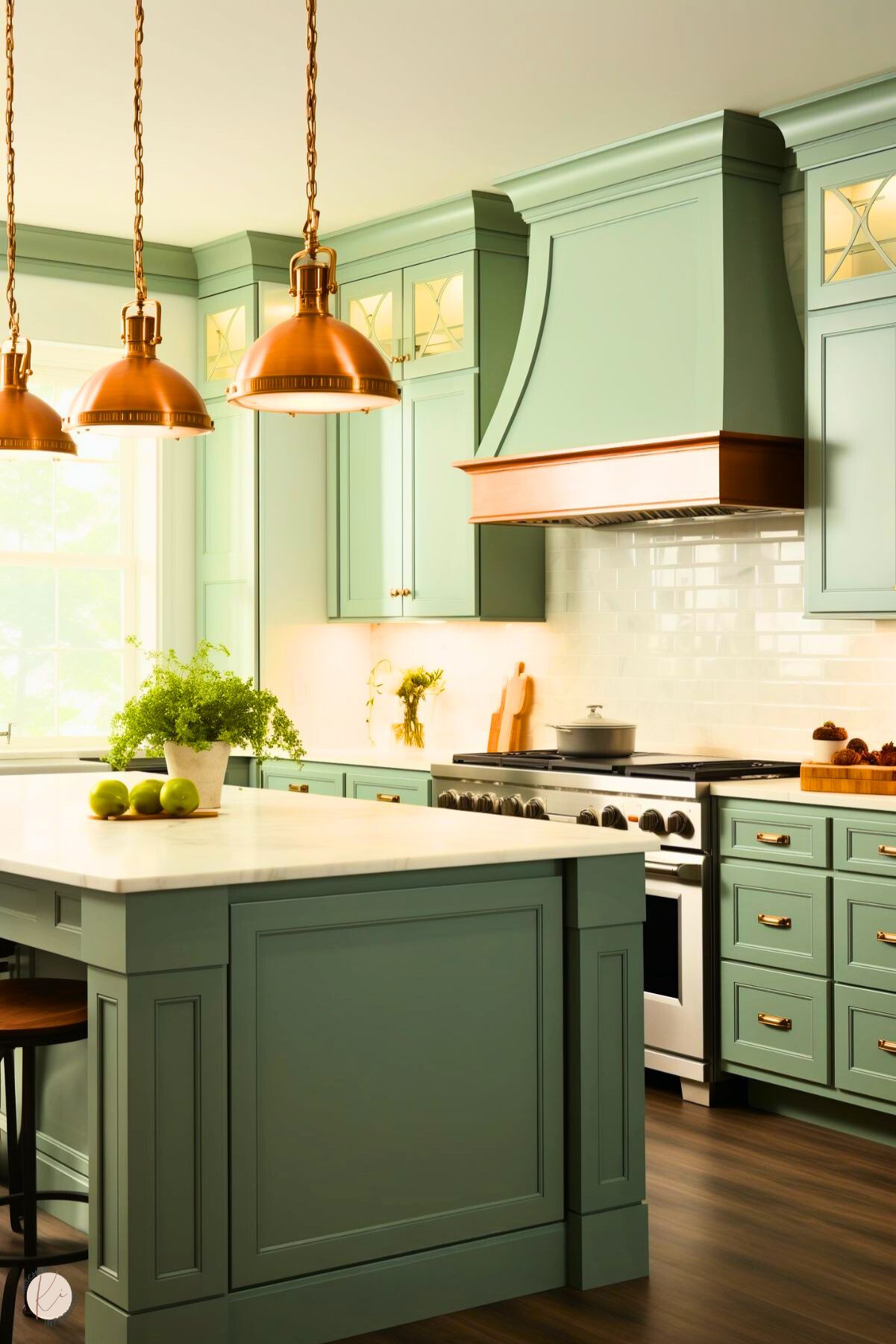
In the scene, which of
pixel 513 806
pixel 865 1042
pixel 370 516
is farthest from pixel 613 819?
pixel 370 516

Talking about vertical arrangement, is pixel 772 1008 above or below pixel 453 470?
below

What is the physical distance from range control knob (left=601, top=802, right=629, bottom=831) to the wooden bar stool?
202 cm

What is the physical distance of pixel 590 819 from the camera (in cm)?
510

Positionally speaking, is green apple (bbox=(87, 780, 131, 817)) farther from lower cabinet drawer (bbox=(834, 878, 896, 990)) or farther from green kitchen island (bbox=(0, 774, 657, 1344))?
lower cabinet drawer (bbox=(834, 878, 896, 990))

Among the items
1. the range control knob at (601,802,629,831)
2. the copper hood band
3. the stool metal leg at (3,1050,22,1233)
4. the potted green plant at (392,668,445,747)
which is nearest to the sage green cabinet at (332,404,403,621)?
the potted green plant at (392,668,445,747)

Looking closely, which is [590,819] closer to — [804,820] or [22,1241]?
[804,820]

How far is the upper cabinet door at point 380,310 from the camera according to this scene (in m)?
6.48

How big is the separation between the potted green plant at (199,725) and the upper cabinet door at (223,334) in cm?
299

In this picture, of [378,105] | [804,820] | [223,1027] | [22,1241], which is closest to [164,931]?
[223,1027]

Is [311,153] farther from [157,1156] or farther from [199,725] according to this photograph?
[157,1156]

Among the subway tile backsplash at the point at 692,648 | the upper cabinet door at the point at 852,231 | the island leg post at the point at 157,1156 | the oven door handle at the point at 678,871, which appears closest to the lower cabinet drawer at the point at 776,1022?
the oven door handle at the point at 678,871

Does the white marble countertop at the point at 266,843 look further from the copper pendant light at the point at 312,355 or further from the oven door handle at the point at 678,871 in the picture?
the oven door handle at the point at 678,871

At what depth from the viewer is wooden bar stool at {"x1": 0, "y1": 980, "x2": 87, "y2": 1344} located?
313 cm

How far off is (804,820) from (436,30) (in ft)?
7.93
